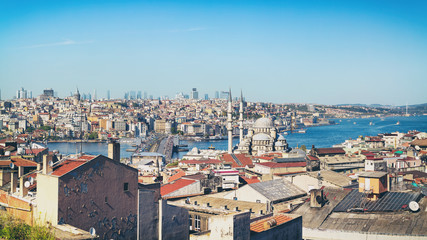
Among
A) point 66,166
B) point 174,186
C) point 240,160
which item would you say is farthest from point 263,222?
point 240,160

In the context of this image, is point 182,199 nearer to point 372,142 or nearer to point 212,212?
point 212,212

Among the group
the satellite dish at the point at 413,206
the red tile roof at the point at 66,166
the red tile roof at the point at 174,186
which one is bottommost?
the red tile roof at the point at 174,186

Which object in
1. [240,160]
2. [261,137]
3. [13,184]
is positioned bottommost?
[240,160]

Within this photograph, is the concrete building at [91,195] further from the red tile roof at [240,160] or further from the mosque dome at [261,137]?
the mosque dome at [261,137]

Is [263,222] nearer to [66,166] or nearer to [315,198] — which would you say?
[315,198]

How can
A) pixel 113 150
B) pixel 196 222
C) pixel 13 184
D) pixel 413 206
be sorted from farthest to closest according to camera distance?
pixel 196 222 < pixel 13 184 < pixel 413 206 < pixel 113 150

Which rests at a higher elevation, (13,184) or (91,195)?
(91,195)

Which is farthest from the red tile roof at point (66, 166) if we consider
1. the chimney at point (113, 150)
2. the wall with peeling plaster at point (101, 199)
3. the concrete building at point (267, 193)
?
the concrete building at point (267, 193)

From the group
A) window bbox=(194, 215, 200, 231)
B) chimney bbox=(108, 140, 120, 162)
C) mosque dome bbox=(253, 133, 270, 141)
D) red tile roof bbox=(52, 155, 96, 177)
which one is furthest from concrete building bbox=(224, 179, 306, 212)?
mosque dome bbox=(253, 133, 270, 141)

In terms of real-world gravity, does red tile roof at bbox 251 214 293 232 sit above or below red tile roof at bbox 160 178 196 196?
above

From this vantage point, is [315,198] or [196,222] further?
[315,198]

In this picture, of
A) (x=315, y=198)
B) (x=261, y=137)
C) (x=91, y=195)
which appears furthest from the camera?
(x=261, y=137)

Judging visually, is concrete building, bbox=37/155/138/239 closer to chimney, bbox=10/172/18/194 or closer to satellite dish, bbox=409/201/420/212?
chimney, bbox=10/172/18/194
